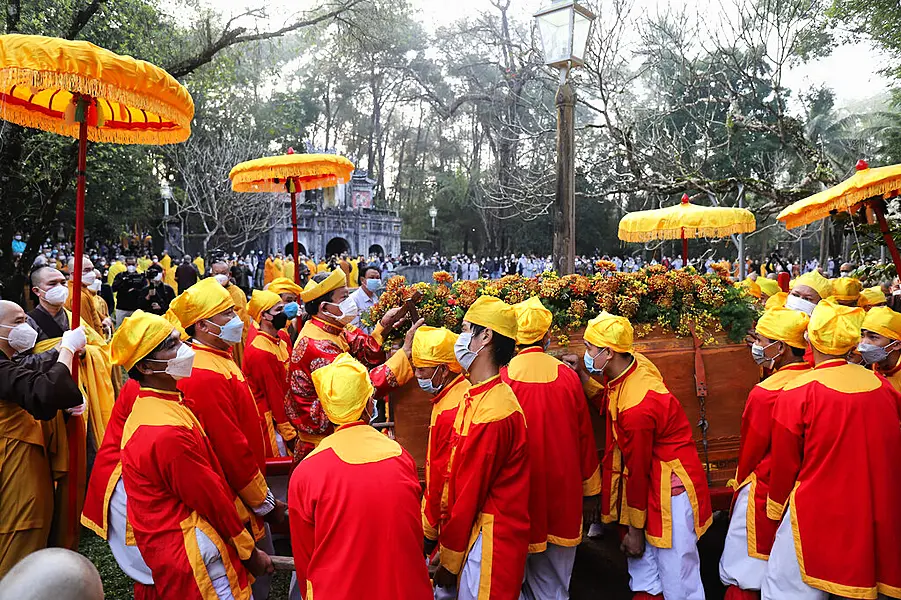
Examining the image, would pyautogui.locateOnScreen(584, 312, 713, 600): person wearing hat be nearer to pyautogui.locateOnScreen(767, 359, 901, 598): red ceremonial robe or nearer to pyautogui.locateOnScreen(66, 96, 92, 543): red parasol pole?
pyautogui.locateOnScreen(767, 359, 901, 598): red ceremonial robe

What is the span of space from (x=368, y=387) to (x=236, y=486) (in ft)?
4.16

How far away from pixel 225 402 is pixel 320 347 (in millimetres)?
1157

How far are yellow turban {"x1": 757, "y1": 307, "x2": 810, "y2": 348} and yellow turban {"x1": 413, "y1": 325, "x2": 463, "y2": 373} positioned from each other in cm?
187

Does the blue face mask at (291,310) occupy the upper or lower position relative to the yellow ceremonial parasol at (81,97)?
lower

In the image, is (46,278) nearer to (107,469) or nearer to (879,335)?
(107,469)

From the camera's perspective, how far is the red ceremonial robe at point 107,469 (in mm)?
3236

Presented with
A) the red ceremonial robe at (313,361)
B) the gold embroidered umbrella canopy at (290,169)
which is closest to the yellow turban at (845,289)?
the red ceremonial robe at (313,361)

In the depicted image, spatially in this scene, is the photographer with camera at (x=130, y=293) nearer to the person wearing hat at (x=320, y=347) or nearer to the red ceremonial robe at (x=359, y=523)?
the person wearing hat at (x=320, y=347)

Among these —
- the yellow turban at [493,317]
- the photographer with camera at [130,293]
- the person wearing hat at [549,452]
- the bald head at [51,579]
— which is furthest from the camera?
the photographer with camera at [130,293]

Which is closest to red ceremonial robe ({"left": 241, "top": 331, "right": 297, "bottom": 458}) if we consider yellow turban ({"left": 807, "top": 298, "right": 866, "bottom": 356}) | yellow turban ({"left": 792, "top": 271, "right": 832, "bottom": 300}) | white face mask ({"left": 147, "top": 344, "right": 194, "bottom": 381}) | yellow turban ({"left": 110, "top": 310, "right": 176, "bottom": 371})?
white face mask ({"left": 147, "top": 344, "right": 194, "bottom": 381})

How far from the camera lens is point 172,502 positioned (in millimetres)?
2922

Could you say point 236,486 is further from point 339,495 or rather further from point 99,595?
point 99,595

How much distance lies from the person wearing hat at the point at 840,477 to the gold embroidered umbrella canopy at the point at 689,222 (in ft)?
14.1

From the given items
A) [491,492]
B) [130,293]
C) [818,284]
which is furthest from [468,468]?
[130,293]
